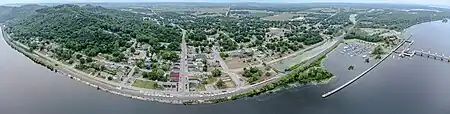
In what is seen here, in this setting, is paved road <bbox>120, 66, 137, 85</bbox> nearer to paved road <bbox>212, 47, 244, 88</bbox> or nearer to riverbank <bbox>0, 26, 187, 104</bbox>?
riverbank <bbox>0, 26, 187, 104</bbox>

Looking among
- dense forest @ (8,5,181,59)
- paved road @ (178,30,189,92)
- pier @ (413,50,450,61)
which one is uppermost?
dense forest @ (8,5,181,59)

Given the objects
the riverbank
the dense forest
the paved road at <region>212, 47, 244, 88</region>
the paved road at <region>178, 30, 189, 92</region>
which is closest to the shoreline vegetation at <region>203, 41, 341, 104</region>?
the paved road at <region>212, 47, 244, 88</region>

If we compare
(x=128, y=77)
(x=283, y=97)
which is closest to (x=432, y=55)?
(x=283, y=97)

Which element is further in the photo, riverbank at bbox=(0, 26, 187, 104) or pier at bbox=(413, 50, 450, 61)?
pier at bbox=(413, 50, 450, 61)

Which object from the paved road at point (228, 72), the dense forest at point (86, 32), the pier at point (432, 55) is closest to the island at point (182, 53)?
the paved road at point (228, 72)

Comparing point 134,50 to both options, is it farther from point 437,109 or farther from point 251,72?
point 437,109

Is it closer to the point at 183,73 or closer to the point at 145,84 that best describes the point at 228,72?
the point at 183,73
